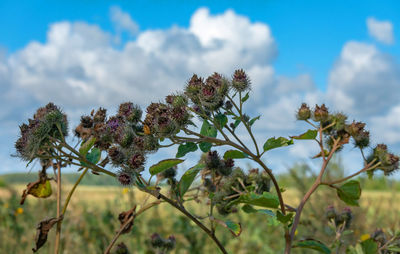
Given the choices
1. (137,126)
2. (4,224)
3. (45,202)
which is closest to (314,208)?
(45,202)

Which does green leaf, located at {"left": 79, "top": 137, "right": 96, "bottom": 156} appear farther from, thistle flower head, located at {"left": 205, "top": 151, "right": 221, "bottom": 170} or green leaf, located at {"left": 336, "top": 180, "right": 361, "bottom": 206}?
green leaf, located at {"left": 336, "top": 180, "right": 361, "bottom": 206}

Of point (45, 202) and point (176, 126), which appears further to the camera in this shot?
point (45, 202)

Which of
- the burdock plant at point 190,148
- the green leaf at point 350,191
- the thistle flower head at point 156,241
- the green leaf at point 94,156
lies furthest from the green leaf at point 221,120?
the thistle flower head at point 156,241

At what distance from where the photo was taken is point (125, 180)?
70.3 inches

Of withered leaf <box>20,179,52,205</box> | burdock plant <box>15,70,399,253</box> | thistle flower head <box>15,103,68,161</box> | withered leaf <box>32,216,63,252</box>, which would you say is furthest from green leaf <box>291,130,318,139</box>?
withered leaf <box>20,179,52,205</box>

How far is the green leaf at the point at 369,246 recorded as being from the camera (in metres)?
2.33

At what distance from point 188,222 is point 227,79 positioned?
308 centimetres

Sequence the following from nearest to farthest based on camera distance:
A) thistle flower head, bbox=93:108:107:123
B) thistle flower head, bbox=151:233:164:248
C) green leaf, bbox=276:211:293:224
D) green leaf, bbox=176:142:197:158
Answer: green leaf, bbox=276:211:293:224
green leaf, bbox=176:142:197:158
thistle flower head, bbox=93:108:107:123
thistle flower head, bbox=151:233:164:248

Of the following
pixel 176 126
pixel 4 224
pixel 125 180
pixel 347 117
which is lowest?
pixel 4 224

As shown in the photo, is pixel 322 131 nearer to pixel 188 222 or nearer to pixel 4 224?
pixel 188 222

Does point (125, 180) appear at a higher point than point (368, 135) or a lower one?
lower

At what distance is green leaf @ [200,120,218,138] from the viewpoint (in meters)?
1.94

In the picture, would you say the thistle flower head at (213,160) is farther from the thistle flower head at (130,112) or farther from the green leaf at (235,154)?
the thistle flower head at (130,112)

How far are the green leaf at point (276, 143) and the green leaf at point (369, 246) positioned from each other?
86 centimetres
